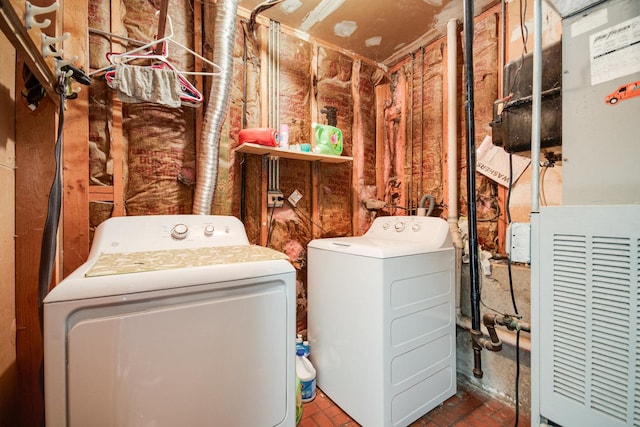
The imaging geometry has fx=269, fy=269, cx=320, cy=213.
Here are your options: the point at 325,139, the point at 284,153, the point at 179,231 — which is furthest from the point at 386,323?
the point at 325,139

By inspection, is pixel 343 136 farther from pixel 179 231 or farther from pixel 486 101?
pixel 179 231

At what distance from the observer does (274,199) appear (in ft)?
6.98

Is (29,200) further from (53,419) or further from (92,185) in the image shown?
(53,419)

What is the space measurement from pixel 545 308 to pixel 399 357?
2.60 feet

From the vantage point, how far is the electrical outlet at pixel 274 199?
6.93 ft

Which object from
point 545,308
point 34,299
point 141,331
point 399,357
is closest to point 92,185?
point 34,299

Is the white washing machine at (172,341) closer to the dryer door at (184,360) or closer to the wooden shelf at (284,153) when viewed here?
the dryer door at (184,360)

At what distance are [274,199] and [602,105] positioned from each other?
5.95 feet

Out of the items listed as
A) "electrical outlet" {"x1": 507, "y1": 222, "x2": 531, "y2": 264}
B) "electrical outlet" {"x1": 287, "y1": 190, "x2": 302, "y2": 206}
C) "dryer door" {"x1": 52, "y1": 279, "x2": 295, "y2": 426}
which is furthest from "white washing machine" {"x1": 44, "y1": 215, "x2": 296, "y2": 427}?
"electrical outlet" {"x1": 287, "y1": 190, "x2": 302, "y2": 206}

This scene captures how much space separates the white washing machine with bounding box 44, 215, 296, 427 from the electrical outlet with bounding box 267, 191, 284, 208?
0.91 metres

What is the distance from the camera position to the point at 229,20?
1.66 m

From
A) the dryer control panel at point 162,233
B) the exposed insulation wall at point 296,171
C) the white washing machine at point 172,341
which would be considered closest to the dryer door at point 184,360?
→ the white washing machine at point 172,341

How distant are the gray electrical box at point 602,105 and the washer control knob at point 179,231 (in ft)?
5.53

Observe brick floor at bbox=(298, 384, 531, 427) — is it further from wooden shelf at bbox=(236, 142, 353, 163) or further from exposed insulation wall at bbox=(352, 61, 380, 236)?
wooden shelf at bbox=(236, 142, 353, 163)
